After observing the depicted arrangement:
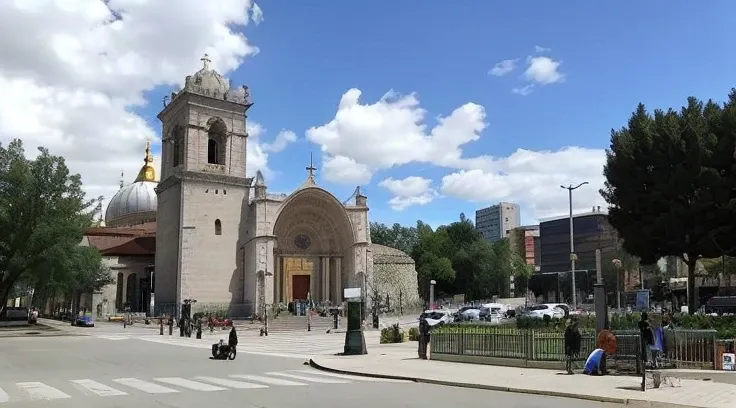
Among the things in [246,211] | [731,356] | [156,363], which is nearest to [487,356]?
[731,356]

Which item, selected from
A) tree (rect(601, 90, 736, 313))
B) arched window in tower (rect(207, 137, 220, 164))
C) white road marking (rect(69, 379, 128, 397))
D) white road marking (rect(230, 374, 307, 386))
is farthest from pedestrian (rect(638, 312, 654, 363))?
arched window in tower (rect(207, 137, 220, 164))

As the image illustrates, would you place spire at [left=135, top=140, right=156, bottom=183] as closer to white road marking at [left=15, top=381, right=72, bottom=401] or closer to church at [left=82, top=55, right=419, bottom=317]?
church at [left=82, top=55, right=419, bottom=317]

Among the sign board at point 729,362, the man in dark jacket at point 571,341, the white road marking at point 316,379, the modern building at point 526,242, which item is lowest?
the white road marking at point 316,379

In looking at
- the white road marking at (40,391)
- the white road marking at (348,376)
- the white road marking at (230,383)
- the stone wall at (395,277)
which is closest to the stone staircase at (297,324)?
the stone wall at (395,277)

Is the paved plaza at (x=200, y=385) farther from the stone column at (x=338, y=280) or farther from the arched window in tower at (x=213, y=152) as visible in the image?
the stone column at (x=338, y=280)

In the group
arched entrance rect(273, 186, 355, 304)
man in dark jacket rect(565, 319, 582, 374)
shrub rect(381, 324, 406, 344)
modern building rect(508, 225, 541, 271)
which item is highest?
modern building rect(508, 225, 541, 271)

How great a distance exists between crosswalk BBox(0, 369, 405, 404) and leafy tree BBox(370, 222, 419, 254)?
9141cm

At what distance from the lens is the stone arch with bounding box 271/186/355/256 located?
57.8 m

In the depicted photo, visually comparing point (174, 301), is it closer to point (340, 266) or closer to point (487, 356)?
Result: point (340, 266)

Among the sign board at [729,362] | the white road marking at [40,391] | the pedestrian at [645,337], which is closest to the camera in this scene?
the white road marking at [40,391]

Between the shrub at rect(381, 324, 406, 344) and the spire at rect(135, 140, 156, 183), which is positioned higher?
the spire at rect(135, 140, 156, 183)

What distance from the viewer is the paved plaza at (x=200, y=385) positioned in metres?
12.5

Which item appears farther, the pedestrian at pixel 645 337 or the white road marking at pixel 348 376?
the white road marking at pixel 348 376

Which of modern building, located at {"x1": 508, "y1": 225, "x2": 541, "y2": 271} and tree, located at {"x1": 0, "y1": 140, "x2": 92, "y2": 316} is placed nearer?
tree, located at {"x1": 0, "y1": 140, "x2": 92, "y2": 316}
